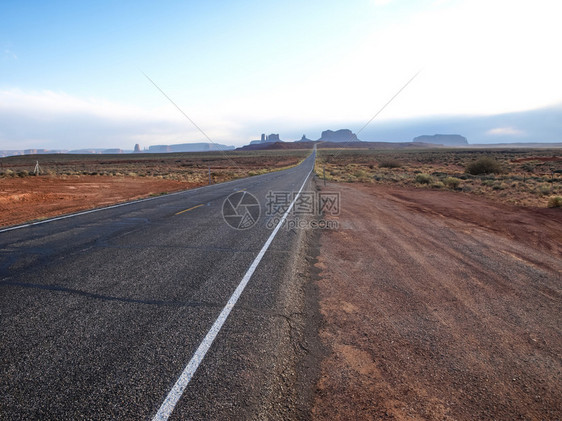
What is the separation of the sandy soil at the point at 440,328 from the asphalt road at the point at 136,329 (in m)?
0.71

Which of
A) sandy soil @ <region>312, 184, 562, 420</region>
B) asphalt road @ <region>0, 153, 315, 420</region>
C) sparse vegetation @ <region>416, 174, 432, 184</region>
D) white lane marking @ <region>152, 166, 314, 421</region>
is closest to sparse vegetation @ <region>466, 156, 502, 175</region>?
sparse vegetation @ <region>416, 174, 432, 184</region>

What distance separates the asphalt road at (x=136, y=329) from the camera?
242 cm

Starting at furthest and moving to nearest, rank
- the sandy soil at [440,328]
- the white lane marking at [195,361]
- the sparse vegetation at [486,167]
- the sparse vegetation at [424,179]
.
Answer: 1. the sparse vegetation at [486,167]
2. the sparse vegetation at [424,179]
3. the sandy soil at [440,328]
4. the white lane marking at [195,361]

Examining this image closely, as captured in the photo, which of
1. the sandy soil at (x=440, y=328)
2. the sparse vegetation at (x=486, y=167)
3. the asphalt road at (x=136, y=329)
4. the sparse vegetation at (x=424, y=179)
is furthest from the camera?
the sparse vegetation at (x=486, y=167)

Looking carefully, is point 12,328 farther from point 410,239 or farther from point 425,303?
point 410,239

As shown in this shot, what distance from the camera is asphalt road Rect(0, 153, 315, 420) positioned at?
7.95 feet

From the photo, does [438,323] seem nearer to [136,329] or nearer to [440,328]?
[440,328]

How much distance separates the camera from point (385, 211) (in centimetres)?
1195

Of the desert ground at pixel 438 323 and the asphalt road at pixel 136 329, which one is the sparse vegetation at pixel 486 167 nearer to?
the desert ground at pixel 438 323

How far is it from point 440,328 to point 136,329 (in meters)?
3.61

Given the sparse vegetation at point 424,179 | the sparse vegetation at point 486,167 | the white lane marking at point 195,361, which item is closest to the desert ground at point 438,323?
the white lane marking at point 195,361

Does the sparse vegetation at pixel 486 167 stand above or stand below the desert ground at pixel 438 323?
above

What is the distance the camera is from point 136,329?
3361mm

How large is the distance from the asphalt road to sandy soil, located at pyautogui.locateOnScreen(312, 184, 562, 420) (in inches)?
27.9
